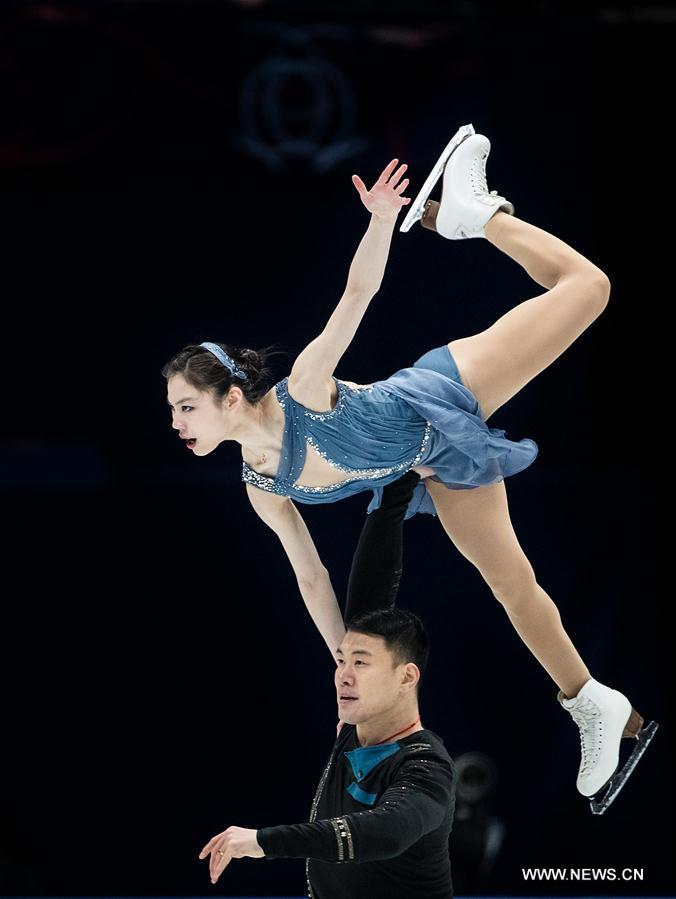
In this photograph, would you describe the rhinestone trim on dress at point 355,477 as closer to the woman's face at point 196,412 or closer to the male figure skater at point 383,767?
the male figure skater at point 383,767

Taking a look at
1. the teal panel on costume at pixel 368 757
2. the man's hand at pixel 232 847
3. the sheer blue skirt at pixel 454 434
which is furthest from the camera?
the sheer blue skirt at pixel 454 434

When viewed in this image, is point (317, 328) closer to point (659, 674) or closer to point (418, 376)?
point (418, 376)

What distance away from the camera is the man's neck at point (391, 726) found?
392 cm

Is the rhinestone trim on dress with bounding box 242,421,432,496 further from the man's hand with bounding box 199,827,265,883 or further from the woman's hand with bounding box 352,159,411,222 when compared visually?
the man's hand with bounding box 199,827,265,883

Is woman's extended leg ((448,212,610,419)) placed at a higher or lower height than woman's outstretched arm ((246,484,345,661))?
higher

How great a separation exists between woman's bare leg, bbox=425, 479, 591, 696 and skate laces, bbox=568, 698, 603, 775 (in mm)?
160

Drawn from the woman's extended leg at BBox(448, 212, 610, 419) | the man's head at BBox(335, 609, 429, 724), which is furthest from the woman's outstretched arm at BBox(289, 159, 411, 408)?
the man's head at BBox(335, 609, 429, 724)

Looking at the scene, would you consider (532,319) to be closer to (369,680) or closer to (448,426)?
(448,426)

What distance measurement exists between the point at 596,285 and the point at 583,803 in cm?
287

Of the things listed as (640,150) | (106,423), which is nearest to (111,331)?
(106,423)

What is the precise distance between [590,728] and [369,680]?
823mm

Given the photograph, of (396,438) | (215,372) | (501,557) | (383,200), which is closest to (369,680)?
(501,557)

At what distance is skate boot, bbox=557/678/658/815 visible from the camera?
429 cm

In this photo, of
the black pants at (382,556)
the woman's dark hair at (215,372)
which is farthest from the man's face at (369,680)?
the woman's dark hair at (215,372)
